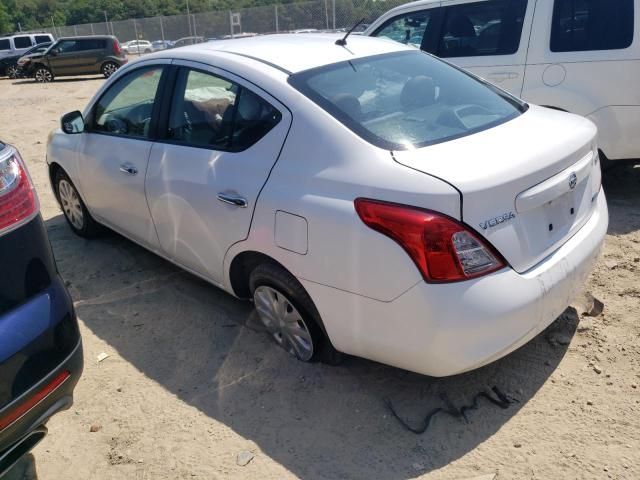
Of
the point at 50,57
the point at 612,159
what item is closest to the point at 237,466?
the point at 612,159

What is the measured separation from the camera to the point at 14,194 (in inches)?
81.5

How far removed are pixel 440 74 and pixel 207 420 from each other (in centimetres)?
227

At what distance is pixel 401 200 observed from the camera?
89.6 inches

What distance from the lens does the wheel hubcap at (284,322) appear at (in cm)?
297

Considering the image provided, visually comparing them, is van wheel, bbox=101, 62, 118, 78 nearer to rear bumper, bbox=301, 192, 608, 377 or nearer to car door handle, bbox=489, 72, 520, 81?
car door handle, bbox=489, 72, 520, 81

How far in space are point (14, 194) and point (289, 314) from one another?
1.43m

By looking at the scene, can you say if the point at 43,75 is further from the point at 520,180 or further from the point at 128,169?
the point at 520,180

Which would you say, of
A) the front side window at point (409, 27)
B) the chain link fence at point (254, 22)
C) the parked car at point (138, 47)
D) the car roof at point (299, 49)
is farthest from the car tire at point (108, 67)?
the car roof at point (299, 49)

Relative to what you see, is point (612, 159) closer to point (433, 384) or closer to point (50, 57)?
point (433, 384)

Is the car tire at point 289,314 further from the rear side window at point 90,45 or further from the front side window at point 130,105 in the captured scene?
the rear side window at point 90,45

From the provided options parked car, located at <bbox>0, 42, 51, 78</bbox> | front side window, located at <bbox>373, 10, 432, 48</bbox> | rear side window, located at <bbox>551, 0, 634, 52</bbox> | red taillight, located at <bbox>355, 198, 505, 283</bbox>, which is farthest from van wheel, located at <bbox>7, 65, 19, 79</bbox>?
red taillight, located at <bbox>355, 198, 505, 283</bbox>

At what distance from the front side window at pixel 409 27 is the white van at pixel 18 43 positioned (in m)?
24.2

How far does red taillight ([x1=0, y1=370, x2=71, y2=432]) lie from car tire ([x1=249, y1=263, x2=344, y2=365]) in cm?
106

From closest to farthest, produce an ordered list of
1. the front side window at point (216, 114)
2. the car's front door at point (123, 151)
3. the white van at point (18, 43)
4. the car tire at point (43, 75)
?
1. the front side window at point (216, 114)
2. the car's front door at point (123, 151)
3. the car tire at point (43, 75)
4. the white van at point (18, 43)
